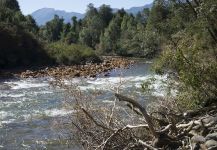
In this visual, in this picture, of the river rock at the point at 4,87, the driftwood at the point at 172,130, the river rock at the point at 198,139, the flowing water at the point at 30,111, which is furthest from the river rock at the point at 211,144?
the river rock at the point at 4,87

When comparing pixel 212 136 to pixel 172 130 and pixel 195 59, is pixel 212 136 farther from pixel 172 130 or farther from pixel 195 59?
pixel 195 59

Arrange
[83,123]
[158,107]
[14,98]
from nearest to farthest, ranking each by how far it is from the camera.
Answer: [83,123] < [158,107] < [14,98]

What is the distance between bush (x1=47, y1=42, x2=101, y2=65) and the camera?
56844 mm

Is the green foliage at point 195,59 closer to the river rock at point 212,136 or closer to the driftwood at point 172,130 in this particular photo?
the driftwood at point 172,130

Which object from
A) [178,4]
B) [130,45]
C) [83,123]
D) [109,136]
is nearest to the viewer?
[109,136]

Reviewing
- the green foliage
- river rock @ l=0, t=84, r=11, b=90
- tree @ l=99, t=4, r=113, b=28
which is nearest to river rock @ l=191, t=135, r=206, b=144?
the green foliage

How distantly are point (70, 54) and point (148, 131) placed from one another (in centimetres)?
4755

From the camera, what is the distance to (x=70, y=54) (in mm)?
58375

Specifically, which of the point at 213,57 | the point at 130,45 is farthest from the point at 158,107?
the point at 130,45

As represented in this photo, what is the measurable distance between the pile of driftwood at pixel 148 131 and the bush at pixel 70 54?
44.6m

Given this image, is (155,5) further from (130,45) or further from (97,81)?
(130,45)

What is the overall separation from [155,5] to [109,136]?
8.04 m

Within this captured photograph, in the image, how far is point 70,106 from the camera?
12.1 m

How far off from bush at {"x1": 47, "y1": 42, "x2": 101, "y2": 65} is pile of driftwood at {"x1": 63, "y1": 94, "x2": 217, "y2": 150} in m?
44.6
